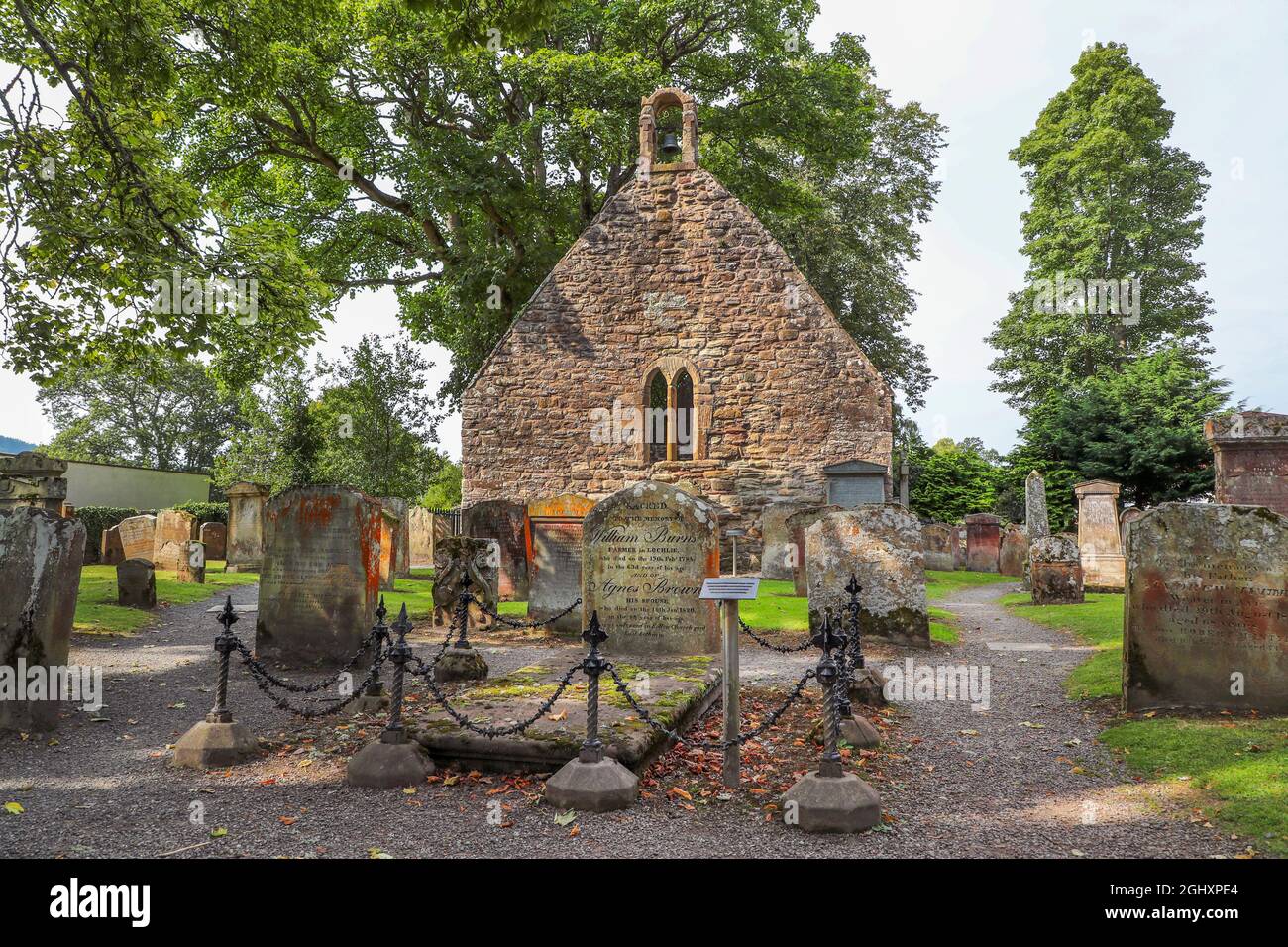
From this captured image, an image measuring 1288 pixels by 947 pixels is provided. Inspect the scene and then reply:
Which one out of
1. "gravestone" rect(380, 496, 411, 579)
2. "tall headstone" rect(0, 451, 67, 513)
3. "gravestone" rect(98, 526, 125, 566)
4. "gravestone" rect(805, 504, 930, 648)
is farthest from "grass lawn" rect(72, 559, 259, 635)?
"gravestone" rect(805, 504, 930, 648)

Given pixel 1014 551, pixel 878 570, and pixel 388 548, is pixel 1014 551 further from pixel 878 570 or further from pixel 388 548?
pixel 388 548

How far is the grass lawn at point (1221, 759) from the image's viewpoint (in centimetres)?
416

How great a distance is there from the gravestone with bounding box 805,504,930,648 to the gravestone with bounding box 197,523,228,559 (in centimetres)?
1680

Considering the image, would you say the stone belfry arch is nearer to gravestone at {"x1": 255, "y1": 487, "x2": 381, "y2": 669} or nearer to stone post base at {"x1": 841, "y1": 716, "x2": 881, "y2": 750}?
gravestone at {"x1": 255, "y1": 487, "x2": 381, "y2": 669}

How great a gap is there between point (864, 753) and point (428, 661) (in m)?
5.07

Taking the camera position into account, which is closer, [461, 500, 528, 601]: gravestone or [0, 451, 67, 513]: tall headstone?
[0, 451, 67, 513]: tall headstone

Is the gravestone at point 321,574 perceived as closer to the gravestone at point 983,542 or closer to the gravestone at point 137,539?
the gravestone at point 137,539

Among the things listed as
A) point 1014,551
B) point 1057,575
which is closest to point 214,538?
point 1057,575

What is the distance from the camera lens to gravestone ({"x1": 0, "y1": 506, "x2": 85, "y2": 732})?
6.02 metres

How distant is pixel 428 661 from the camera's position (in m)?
8.91

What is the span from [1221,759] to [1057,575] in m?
8.70

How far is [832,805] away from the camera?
13.7 feet

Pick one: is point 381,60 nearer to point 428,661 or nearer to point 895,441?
point 428,661
